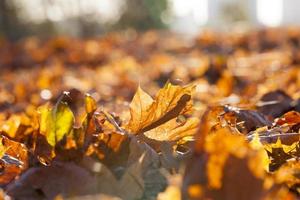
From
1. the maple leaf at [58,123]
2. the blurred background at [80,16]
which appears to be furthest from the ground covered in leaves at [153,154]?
the blurred background at [80,16]

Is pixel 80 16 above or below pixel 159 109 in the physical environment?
below

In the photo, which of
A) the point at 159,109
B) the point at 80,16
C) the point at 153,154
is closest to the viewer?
the point at 153,154

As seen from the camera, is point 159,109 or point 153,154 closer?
point 153,154

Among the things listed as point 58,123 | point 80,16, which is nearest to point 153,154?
point 58,123

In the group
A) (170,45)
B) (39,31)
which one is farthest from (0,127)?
(39,31)

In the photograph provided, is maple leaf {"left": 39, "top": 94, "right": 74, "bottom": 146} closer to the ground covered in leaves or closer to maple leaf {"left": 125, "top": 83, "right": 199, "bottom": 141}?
the ground covered in leaves

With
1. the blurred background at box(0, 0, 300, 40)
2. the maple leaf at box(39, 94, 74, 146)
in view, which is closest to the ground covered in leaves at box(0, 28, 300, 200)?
the maple leaf at box(39, 94, 74, 146)

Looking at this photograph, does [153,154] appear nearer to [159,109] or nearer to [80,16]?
[159,109]

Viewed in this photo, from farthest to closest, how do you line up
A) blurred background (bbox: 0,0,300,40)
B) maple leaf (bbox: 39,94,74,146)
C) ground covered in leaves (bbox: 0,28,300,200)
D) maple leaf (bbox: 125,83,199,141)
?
blurred background (bbox: 0,0,300,40), maple leaf (bbox: 125,83,199,141), maple leaf (bbox: 39,94,74,146), ground covered in leaves (bbox: 0,28,300,200)

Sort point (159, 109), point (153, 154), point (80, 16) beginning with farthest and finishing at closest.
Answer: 1. point (80, 16)
2. point (159, 109)
3. point (153, 154)
